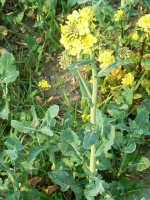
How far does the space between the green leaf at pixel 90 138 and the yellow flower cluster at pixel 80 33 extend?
1.44 feet

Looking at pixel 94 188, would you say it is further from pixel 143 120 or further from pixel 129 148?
pixel 143 120

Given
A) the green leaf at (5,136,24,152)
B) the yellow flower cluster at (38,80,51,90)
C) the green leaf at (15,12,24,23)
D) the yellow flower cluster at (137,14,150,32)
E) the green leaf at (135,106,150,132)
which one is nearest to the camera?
the green leaf at (5,136,24,152)

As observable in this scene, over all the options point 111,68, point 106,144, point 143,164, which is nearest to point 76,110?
point 143,164

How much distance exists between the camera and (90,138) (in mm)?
2348

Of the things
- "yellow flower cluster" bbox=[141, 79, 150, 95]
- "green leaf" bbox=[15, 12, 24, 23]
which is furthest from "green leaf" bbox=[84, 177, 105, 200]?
"green leaf" bbox=[15, 12, 24, 23]

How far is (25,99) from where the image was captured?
333 centimetres

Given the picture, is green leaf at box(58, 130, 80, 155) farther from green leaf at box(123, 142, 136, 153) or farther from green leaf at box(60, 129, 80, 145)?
green leaf at box(123, 142, 136, 153)

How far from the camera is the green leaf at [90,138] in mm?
2320

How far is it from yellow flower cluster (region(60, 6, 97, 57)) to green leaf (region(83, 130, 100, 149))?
0.44 metres

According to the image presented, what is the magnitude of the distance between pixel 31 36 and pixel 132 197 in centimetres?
141

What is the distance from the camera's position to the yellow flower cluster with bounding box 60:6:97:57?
2062mm

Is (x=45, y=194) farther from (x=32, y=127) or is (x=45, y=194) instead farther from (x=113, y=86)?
(x=113, y=86)

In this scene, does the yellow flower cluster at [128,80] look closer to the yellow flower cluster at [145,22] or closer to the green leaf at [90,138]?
the yellow flower cluster at [145,22]

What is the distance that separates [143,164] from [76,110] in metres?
0.64
